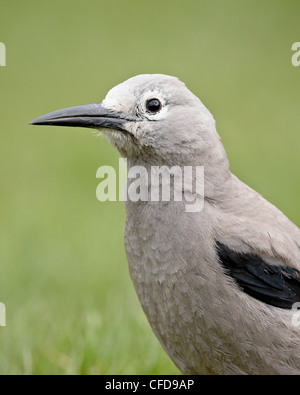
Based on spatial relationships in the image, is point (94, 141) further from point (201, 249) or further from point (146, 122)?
point (201, 249)

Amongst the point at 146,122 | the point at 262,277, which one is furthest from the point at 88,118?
the point at 262,277

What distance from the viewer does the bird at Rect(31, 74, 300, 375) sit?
3883mm

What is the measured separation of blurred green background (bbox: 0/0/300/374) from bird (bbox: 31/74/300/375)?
3.50 ft

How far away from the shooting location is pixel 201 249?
3910 millimetres

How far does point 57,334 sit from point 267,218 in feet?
6.25

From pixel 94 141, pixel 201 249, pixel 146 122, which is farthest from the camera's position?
pixel 94 141

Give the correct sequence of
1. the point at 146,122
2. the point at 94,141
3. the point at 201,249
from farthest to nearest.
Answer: the point at 94,141 < the point at 146,122 < the point at 201,249

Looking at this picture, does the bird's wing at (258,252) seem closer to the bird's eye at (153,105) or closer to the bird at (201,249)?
the bird at (201,249)

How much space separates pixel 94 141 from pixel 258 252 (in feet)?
19.1

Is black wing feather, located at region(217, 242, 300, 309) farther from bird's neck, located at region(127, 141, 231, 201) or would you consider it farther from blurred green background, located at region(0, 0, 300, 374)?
blurred green background, located at region(0, 0, 300, 374)

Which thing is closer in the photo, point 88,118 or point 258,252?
point 258,252

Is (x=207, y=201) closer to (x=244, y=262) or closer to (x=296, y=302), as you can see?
(x=244, y=262)

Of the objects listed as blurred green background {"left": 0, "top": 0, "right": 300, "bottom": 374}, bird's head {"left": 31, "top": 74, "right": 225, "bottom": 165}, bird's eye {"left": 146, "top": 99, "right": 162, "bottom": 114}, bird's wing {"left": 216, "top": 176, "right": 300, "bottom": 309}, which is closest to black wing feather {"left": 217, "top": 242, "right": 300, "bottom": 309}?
bird's wing {"left": 216, "top": 176, "right": 300, "bottom": 309}
